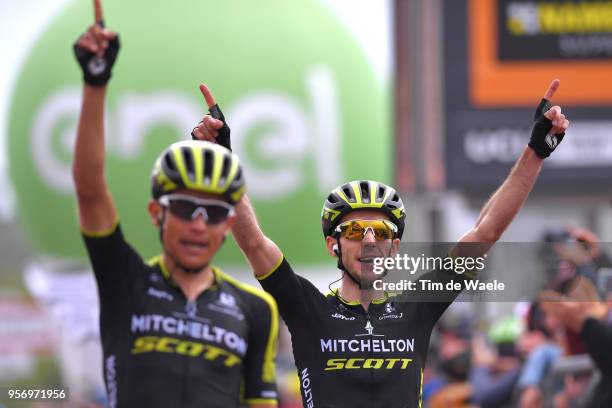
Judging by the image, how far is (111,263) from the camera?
16.2ft

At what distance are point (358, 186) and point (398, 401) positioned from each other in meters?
0.99

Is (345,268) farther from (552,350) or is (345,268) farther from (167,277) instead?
(552,350)

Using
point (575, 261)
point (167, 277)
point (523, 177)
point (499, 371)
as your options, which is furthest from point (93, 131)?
point (499, 371)

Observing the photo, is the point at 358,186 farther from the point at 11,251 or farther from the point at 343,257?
the point at 11,251

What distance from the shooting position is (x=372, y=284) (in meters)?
5.48

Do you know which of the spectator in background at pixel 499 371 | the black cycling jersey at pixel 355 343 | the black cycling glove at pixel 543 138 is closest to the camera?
the black cycling jersey at pixel 355 343

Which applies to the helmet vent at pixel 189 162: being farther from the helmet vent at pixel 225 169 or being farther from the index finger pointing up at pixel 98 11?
the index finger pointing up at pixel 98 11

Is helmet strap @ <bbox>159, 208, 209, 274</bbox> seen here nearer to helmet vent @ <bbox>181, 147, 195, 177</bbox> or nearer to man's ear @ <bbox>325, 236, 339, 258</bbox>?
helmet vent @ <bbox>181, 147, 195, 177</bbox>

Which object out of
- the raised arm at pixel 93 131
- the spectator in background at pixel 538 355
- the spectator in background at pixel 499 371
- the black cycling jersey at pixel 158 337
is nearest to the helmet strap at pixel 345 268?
the black cycling jersey at pixel 158 337

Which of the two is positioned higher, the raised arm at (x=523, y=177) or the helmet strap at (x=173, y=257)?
the raised arm at (x=523, y=177)

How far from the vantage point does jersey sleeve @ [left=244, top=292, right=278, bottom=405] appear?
5.38 metres

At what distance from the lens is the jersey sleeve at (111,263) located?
15.9 feet

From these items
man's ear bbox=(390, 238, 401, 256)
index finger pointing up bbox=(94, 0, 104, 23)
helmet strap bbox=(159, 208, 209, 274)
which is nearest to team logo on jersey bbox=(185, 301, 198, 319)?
helmet strap bbox=(159, 208, 209, 274)

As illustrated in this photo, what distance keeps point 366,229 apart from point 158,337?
3.50ft
